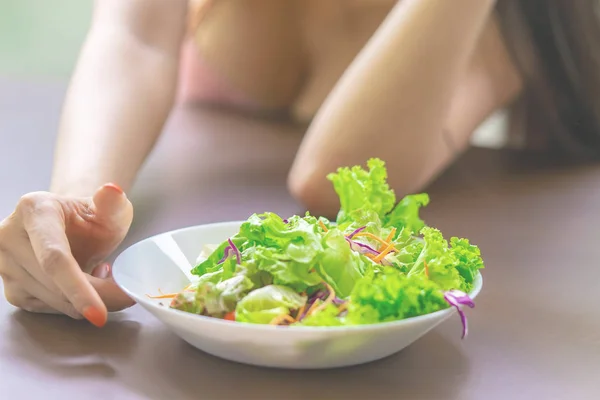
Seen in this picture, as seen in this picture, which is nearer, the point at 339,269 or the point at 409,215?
the point at 339,269

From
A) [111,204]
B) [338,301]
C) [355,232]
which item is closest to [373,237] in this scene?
[355,232]

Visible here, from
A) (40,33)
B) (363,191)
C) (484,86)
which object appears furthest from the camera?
(40,33)

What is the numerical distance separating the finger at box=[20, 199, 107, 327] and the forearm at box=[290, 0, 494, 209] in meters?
0.42

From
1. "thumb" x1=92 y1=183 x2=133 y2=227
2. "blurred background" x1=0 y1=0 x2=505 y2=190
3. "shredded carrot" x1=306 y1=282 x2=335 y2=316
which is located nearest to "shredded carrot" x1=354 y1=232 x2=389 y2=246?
"shredded carrot" x1=306 y1=282 x2=335 y2=316

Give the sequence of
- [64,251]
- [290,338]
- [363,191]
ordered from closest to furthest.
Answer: [290,338]
[64,251]
[363,191]

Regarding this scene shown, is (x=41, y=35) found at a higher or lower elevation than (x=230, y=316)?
lower

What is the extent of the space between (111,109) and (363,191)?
37 centimetres

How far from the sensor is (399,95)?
103cm

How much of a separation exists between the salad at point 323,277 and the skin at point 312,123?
0.13 meters

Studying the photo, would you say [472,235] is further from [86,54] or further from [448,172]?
[86,54]

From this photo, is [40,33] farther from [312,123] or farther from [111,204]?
[111,204]

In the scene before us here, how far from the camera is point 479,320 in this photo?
0.74m

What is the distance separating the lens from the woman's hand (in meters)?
0.65

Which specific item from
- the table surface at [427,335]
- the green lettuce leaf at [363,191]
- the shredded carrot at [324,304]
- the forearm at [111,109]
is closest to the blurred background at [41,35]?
the table surface at [427,335]
